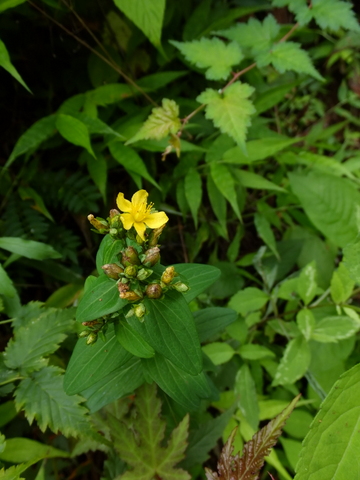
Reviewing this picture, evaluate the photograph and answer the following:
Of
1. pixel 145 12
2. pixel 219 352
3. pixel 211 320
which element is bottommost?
pixel 219 352

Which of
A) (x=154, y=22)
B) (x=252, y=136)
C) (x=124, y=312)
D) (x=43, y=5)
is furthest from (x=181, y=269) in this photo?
(x=43, y=5)

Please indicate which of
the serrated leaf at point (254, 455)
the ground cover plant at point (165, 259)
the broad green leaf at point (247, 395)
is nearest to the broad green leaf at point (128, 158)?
the ground cover plant at point (165, 259)

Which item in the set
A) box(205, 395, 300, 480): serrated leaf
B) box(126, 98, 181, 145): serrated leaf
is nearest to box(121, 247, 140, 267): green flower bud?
box(205, 395, 300, 480): serrated leaf

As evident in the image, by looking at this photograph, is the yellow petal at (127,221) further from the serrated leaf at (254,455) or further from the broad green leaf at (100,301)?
the serrated leaf at (254,455)

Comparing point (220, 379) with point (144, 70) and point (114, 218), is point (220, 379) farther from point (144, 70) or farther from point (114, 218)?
point (144, 70)

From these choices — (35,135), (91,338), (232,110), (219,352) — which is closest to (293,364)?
(219,352)

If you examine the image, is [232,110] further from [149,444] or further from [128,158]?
[149,444]

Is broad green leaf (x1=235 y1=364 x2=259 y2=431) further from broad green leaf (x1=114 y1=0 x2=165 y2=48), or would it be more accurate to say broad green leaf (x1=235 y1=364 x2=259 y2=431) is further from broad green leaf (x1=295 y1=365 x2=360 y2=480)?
broad green leaf (x1=114 y1=0 x2=165 y2=48)
